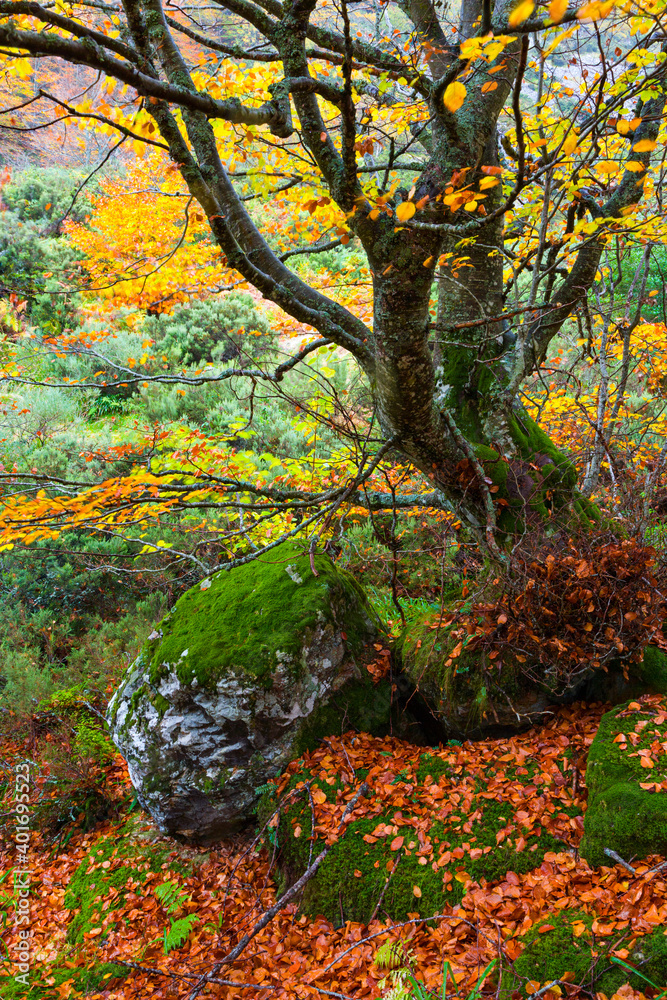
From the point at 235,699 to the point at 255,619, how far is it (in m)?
0.58

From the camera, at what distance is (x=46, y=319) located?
1249 cm

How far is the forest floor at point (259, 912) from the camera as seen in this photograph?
228 cm

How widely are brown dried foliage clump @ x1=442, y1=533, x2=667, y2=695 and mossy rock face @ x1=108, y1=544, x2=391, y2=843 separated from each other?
1.23 metres

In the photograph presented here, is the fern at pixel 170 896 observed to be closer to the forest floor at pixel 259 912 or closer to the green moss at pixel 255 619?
the forest floor at pixel 259 912

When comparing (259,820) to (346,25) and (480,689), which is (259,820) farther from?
(346,25)

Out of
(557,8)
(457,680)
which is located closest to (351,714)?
(457,680)

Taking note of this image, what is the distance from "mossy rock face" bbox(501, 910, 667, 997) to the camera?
1.83m

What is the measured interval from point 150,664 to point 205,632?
→ 0.50 meters

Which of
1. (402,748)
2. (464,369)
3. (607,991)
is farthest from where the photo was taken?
(464,369)

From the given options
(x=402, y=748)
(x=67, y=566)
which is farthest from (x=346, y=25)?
(x=67, y=566)

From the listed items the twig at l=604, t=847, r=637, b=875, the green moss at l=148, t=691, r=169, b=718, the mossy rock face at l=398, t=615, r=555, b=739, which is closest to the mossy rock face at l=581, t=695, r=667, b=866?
the twig at l=604, t=847, r=637, b=875

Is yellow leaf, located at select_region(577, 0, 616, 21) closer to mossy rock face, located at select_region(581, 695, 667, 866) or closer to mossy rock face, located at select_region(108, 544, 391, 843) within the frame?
mossy rock face, located at select_region(108, 544, 391, 843)

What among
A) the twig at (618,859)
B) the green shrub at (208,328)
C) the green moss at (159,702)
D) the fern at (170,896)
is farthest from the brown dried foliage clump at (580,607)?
the green shrub at (208,328)

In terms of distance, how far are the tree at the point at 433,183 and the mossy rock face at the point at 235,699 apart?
1.26 m
